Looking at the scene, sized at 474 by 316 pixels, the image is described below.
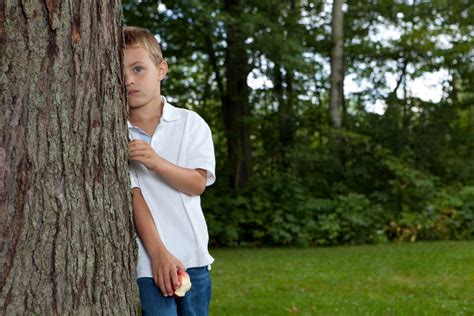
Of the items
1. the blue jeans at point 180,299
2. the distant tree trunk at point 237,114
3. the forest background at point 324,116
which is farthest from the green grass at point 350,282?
the distant tree trunk at point 237,114

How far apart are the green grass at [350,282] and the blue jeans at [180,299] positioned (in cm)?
421

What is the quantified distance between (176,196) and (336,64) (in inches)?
611

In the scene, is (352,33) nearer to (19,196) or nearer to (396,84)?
(396,84)

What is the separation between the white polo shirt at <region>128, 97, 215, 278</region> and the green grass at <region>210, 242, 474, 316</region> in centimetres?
437

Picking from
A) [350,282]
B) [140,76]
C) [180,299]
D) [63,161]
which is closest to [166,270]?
[180,299]

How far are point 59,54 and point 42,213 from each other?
0.55 meters

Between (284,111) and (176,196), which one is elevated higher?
(284,111)

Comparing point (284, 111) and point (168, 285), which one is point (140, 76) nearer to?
point (168, 285)

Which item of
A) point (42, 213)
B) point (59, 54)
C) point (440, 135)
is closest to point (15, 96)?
point (59, 54)

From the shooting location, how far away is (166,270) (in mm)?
3021

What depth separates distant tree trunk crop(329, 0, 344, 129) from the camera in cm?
1803

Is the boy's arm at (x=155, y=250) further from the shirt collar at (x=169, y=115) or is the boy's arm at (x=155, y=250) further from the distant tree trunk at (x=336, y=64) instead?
the distant tree trunk at (x=336, y=64)

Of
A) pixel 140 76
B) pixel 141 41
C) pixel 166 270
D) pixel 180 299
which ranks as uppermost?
pixel 141 41

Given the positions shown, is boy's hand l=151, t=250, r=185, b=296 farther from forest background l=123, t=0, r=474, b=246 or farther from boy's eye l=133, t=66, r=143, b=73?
forest background l=123, t=0, r=474, b=246
